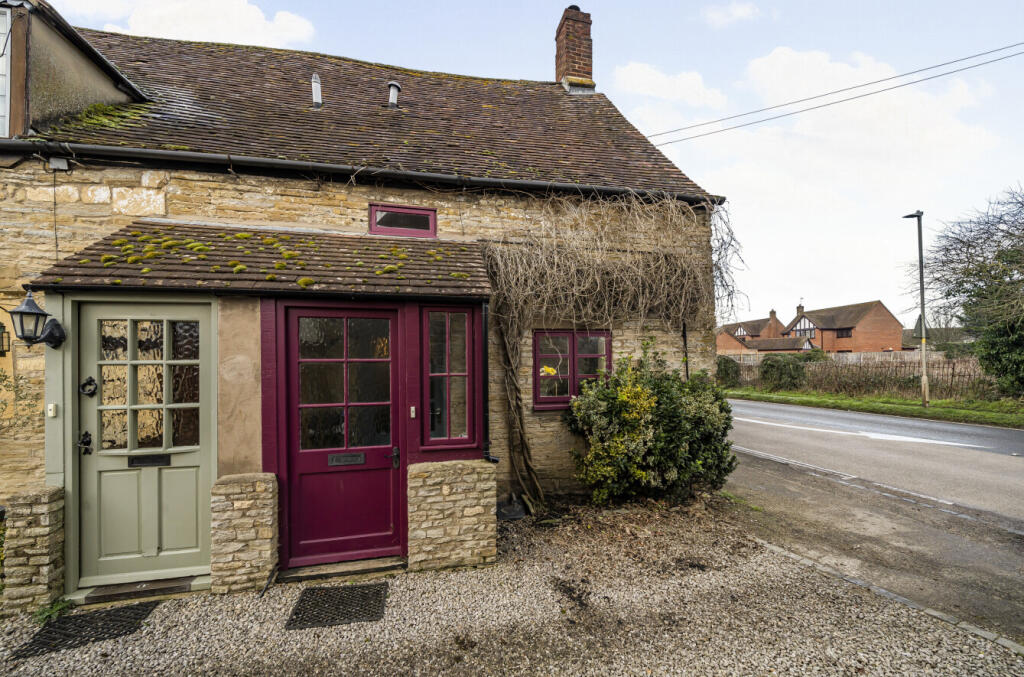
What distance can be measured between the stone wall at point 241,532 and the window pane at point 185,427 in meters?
0.57

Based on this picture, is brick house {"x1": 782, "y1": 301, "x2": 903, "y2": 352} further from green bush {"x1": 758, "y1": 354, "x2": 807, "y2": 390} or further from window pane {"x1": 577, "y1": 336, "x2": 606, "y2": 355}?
window pane {"x1": 577, "y1": 336, "x2": 606, "y2": 355}

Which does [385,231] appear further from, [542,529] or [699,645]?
[699,645]

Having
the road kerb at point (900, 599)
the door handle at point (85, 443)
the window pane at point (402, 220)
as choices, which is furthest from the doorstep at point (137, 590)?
the road kerb at point (900, 599)

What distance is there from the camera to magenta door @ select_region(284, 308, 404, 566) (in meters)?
4.44

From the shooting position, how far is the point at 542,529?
5.51m

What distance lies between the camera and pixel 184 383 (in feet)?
14.1

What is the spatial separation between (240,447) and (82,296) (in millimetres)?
2006

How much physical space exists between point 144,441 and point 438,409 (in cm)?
286

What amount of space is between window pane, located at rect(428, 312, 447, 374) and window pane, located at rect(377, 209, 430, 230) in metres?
2.30

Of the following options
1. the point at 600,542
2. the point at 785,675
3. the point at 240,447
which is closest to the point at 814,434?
the point at 600,542

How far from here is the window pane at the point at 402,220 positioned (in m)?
6.45

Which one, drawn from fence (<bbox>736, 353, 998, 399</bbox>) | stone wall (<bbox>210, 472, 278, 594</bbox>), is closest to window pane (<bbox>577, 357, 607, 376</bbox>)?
stone wall (<bbox>210, 472, 278, 594</bbox>)

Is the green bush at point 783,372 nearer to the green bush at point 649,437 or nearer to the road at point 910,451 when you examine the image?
the road at point 910,451


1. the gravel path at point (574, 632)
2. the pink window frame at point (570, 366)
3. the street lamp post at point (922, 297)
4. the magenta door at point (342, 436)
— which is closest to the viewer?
the gravel path at point (574, 632)
